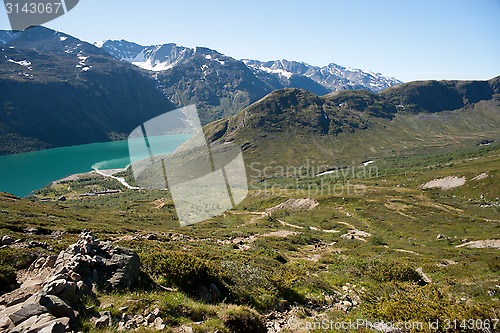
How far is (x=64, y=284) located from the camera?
806cm

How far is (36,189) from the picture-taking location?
169500mm

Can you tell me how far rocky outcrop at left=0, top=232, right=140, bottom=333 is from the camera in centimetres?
671

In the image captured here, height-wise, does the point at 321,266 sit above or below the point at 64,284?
below

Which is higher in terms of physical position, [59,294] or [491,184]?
[59,294]

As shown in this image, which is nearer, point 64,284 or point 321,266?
point 64,284

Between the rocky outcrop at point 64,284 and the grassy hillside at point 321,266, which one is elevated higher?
the rocky outcrop at point 64,284

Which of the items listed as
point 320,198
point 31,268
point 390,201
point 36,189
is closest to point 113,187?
point 36,189

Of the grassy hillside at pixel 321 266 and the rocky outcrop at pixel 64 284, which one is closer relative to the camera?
the rocky outcrop at pixel 64 284

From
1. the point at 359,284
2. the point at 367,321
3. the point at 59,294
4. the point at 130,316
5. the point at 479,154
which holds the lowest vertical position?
the point at 479,154

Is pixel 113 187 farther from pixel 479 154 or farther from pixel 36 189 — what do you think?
pixel 479 154

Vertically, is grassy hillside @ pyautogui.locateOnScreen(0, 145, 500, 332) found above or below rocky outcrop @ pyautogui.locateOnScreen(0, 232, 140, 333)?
below

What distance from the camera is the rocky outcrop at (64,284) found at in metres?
6.71

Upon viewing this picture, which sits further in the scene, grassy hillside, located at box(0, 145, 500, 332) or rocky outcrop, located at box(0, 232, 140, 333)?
grassy hillside, located at box(0, 145, 500, 332)

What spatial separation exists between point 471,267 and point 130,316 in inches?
1166
